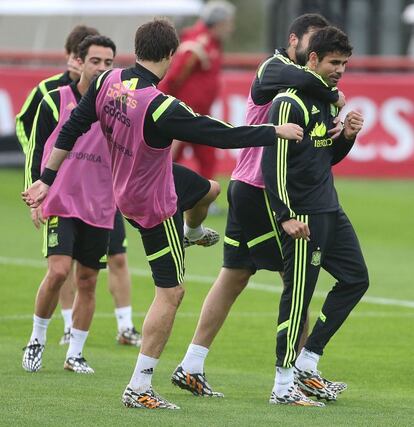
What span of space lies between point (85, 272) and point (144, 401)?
6.22 feet

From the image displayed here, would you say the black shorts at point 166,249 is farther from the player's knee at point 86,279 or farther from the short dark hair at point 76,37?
the short dark hair at point 76,37

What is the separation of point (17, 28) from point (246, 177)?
109 ft

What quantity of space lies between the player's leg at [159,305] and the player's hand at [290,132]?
0.97 metres

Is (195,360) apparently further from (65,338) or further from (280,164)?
(65,338)

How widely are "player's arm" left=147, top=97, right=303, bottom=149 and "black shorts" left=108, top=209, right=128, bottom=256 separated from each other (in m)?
3.25

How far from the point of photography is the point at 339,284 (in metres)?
8.96

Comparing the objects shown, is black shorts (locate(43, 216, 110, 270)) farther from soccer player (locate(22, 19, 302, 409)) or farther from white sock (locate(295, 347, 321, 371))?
white sock (locate(295, 347, 321, 371))

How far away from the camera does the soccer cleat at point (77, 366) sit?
9812 mm

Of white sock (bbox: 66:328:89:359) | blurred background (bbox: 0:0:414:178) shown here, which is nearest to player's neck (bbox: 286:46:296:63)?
white sock (bbox: 66:328:89:359)

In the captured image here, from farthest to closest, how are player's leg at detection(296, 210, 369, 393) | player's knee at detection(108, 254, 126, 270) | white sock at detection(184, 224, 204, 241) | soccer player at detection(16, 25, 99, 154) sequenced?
1. player's knee at detection(108, 254, 126, 270)
2. soccer player at detection(16, 25, 99, 154)
3. white sock at detection(184, 224, 204, 241)
4. player's leg at detection(296, 210, 369, 393)

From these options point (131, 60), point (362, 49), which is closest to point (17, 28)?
point (362, 49)

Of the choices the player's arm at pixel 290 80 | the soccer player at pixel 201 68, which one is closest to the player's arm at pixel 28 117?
the player's arm at pixel 290 80

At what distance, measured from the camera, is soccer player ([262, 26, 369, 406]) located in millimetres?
8367

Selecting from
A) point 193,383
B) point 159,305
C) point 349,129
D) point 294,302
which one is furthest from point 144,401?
point 349,129
